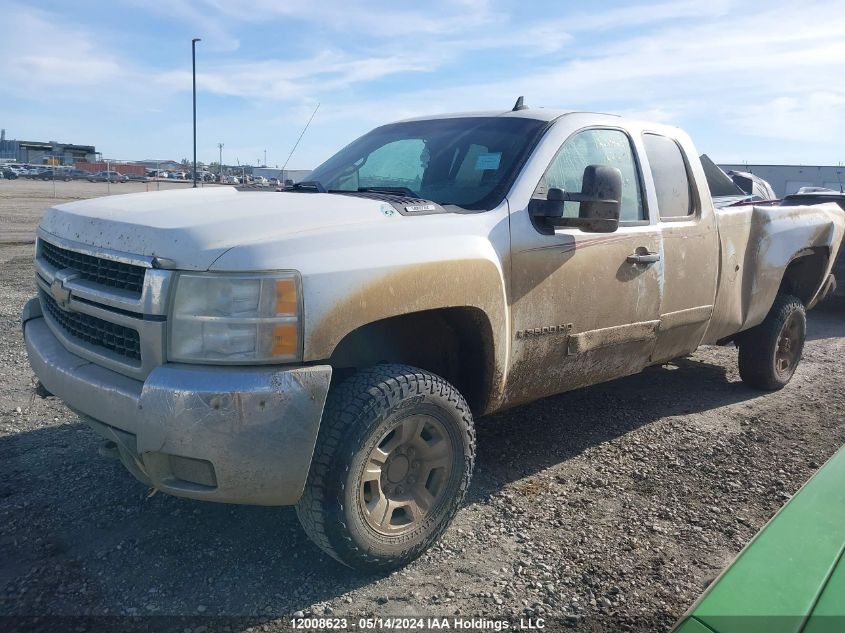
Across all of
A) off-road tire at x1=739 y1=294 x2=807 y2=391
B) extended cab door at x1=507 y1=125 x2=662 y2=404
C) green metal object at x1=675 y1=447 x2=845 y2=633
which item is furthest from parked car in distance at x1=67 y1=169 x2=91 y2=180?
green metal object at x1=675 y1=447 x2=845 y2=633

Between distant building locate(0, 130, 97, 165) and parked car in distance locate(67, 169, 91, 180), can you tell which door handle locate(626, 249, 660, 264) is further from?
distant building locate(0, 130, 97, 165)

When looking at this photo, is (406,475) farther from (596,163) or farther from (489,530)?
(596,163)

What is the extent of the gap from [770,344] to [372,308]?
12.9 ft

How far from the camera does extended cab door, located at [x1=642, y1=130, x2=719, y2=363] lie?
4.13 m

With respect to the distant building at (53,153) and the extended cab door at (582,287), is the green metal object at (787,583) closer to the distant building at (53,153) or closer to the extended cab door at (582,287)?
the extended cab door at (582,287)

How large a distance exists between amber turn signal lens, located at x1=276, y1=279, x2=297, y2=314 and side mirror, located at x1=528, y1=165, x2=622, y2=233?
1373mm

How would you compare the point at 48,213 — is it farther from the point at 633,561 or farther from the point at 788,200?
the point at 788,200

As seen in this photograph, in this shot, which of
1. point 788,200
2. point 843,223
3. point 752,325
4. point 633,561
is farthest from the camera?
point 788,200

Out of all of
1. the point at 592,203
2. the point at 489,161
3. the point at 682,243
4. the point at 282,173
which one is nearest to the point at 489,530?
the point at 592,203

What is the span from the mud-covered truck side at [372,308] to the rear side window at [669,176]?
2 cm

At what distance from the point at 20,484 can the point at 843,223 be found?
6.16 meters

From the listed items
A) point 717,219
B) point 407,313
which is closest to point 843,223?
point 717,219

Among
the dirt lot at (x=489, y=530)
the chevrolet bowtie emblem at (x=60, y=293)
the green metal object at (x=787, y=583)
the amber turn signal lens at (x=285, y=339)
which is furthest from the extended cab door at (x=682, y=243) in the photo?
the chevrolet bowtie emblem at (x=60, y=293)

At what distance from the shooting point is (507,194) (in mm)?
3328
